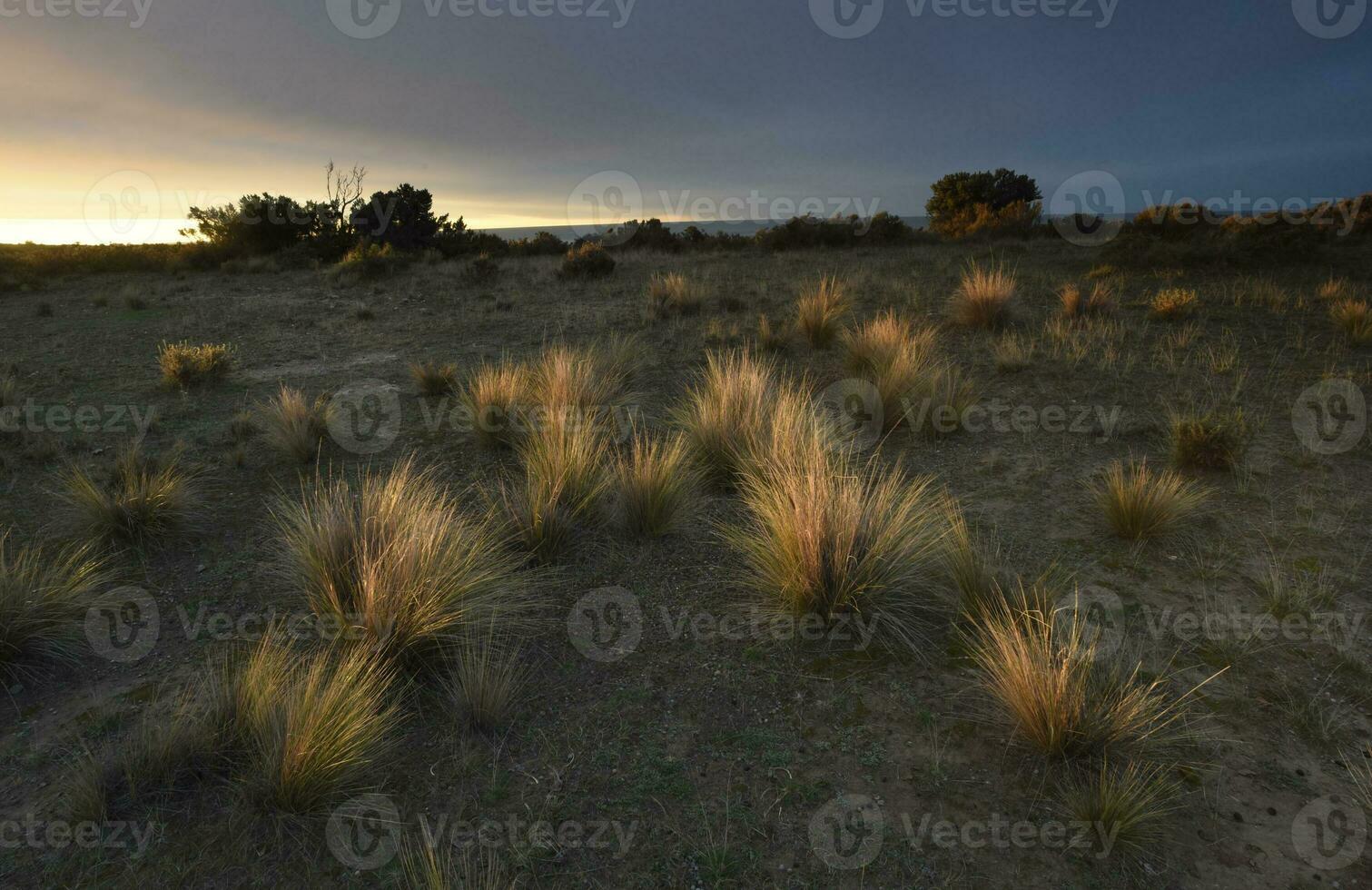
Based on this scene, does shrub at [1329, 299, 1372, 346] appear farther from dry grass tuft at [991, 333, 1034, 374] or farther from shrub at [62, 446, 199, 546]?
shrub at [62, 446, 199, 546]

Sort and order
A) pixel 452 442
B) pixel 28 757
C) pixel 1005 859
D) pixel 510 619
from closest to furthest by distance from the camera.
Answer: pixel 1005 859 < pixel 28 757 < pixel 510 619 < pixel 452 442

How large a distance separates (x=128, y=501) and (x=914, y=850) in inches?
176

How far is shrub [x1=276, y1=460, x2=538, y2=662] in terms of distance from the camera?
2785mm

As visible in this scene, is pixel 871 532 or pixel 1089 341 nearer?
pixel 871 532

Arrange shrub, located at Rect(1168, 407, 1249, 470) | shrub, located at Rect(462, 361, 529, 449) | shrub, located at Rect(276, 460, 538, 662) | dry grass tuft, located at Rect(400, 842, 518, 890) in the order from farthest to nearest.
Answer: shrub, located at Rect(462, 361, 529, 449) → shrub, located at Rect(1168, 407, 1249, 470) → shrub, located at Rect(276, 460, 538, 662) → dry grass tuft, located at Rect(400, 842, 518, 890)

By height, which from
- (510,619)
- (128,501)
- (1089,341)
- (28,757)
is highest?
(1089,341)

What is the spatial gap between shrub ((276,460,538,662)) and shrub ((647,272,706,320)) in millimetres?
6690

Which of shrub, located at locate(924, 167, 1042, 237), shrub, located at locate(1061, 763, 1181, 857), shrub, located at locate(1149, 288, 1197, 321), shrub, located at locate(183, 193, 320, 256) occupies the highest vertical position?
shrub, located at locate(924, 167, 1042, 237)

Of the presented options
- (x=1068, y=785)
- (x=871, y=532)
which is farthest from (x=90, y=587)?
(x=1068, y=785)

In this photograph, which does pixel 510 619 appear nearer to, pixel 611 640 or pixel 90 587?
pixel 611 640

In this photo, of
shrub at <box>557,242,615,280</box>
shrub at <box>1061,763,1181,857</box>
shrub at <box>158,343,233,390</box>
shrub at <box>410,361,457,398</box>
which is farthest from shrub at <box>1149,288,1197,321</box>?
shrub at <box>158,343,233,390</box>

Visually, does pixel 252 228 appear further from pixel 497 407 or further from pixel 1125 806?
pixel 1125 806

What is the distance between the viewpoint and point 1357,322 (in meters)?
7.07

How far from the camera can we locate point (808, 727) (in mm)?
2492
